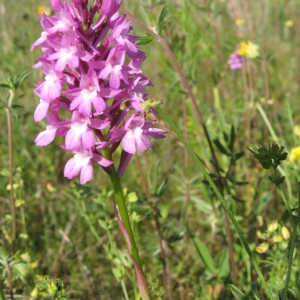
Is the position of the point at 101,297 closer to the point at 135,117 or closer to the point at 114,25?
the point at 135,117

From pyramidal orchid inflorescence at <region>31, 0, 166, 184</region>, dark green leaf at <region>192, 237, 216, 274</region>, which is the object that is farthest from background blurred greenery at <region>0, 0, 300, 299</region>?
pyramidal orchid inflorescence at <region>31, 0, 166, 184</region>

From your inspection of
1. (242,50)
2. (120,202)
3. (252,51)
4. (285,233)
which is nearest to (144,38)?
(120,202)

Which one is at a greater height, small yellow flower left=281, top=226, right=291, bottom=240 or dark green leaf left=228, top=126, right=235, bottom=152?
dark green leaf left=228, top=126, right=235, bottom=152

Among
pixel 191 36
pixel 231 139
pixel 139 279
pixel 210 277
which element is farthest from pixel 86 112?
pixel 191 36

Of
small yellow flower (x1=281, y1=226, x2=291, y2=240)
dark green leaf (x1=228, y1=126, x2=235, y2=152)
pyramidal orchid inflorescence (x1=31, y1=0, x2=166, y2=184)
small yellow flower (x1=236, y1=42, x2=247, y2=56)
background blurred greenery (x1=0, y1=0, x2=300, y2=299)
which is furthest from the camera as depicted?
small yellow flower (x1=236, y1=42, x2=247, y2=56)

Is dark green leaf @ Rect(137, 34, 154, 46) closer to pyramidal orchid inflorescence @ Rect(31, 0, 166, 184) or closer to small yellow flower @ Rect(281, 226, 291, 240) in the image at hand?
pyramidal orchid inflorescence @ Rect(31, 0, 166, 184)

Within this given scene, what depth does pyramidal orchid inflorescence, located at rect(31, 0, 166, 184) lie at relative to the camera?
1.22 metres

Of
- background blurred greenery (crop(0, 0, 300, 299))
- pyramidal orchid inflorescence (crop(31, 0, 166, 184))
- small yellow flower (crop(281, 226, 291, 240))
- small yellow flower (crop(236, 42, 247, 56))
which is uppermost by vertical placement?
pyramidal orchid inflorescence (crop(31, 0, 166, 184))

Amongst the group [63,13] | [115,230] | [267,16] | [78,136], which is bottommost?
[115,230]

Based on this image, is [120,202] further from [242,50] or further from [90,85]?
[242,50]

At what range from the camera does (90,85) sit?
123cm

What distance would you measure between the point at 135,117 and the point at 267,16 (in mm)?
4777

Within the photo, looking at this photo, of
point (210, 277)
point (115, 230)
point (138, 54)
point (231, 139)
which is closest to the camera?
point (138, 54)

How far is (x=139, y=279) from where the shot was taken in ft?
4.25
